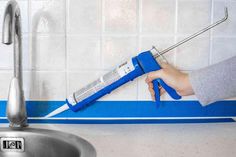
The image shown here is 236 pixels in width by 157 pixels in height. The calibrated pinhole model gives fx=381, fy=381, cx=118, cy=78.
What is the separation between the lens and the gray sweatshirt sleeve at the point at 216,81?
0.90 meters

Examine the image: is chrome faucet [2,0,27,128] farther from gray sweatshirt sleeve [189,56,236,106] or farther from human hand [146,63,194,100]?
gray sweatshirt sleeve [189,56,236,106]

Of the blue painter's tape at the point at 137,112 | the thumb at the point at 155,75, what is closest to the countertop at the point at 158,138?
the blue painter's tape at the point at 137,112

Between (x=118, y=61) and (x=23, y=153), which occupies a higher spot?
(x=118, y=61)

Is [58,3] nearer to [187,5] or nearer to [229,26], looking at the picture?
[187,5]

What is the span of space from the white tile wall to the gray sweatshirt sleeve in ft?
0.78

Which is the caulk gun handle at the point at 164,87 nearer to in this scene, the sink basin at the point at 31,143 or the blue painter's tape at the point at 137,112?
the blue painter's tape at the point at 137,112

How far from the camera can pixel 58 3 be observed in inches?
44.4

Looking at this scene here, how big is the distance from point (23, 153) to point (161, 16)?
56cm

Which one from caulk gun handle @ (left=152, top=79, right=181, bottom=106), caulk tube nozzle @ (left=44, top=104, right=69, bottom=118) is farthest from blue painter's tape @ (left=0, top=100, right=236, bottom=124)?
caulk gun handle @ (left=152, top=79, right=181, bottom=106)

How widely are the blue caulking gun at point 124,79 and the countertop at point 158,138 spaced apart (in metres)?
0.08

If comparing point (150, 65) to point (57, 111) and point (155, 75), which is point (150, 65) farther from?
point (57, 111)

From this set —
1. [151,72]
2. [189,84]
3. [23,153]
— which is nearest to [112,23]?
[151,72]

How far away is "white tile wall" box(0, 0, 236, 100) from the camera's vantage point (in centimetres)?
113

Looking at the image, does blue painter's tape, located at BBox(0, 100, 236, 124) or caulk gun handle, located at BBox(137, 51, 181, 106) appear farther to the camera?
blue painter's tape, located at BBox(0, 100, 236, 124)
